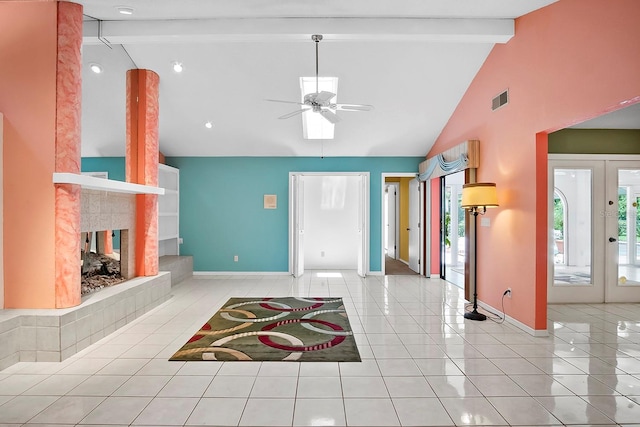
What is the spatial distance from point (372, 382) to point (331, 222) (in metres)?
5.98

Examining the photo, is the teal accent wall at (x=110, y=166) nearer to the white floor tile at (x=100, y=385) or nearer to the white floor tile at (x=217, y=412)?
the white floor tile at (x=100, y=385)

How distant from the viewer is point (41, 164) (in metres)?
3.23

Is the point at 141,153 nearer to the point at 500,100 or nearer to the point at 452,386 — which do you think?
the point at 452,386

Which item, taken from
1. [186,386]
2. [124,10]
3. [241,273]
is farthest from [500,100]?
[241,273]

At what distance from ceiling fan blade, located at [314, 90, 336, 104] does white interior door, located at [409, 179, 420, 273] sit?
4.00m

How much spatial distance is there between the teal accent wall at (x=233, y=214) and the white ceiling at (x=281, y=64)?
1.23ft

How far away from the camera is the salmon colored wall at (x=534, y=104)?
271 centimetres

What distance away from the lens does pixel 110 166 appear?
14.5ft

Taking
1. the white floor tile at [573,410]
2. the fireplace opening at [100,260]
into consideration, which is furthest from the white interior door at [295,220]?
the white floor tile at [573,410]

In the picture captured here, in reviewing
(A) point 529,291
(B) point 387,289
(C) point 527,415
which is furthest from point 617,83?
(B) point 387,289

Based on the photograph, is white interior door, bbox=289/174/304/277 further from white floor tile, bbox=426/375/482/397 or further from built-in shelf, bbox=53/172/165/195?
white floor tile, bbox=426/375/482/397

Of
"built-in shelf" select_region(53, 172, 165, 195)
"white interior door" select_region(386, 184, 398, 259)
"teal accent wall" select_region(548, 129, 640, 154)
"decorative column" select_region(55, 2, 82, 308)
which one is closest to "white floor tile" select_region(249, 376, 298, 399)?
"decorative column" select_region(55, 2, 82, 308)

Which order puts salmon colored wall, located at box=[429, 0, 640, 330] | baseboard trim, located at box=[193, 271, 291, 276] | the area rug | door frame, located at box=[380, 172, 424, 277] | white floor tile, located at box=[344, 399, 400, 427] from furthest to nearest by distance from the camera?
baseboard trim, located at box=[193, 271, 291, 276] < door frame, located at box=[380, 172, 424, 277] < the area rug < salmon colored wall, located at box=[429, 0, 640, 330] < white floor tile, located at box=[344, 399, 400, 427]

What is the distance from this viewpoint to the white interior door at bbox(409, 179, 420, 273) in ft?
24.5
